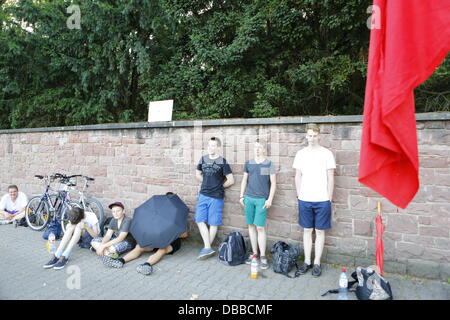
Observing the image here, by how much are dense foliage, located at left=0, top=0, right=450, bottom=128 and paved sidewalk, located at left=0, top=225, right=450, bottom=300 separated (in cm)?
446

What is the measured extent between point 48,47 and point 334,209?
9.95 meters

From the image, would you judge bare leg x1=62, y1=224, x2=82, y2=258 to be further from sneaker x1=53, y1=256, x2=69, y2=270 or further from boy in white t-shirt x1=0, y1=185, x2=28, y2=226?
boy in white t-shirt x1=0, y1=185, x2=28, y2=226

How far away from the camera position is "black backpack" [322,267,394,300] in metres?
3.50

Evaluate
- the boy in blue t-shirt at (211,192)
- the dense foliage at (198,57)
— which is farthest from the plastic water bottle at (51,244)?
the dense foliage at (198,57)

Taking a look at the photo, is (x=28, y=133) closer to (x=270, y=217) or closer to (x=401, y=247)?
(x=270, y=217)

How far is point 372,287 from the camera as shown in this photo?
139 inches

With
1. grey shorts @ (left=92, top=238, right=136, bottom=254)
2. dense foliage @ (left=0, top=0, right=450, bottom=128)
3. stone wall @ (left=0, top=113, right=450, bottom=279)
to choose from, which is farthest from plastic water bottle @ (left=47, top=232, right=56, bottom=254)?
dense foliage @ (left=0, top=0, right=450, bottom=128)

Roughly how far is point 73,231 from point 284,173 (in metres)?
3.80

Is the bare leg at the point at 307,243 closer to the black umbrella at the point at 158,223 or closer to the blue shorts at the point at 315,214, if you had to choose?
the blue shorts at the point at 315,214

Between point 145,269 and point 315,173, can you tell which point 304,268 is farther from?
point 145,269

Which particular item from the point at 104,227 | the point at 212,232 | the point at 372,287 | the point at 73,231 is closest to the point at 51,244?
the point at 73,231

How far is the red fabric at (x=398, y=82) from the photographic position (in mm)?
2035

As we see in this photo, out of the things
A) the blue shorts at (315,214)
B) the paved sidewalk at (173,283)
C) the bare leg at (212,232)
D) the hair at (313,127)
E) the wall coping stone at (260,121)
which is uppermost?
the wall coping stone at (260,121)

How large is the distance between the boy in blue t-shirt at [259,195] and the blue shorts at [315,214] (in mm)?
504
